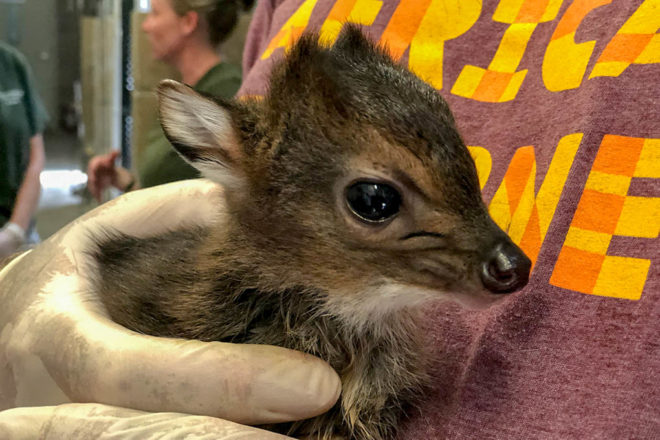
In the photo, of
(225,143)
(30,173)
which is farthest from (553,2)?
(30,173)

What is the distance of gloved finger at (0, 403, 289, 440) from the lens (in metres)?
1.02

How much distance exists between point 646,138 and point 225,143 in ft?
2.31

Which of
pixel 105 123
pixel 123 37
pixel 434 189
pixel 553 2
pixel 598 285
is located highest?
pixel 553 2

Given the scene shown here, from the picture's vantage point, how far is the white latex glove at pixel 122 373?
1.04 metres

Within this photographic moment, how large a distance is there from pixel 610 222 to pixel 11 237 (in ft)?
9.68

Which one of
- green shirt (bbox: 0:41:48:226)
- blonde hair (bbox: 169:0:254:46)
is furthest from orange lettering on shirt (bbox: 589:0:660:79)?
green shirt (bbox: 0:41:48:226)

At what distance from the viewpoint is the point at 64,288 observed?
51.2 inches

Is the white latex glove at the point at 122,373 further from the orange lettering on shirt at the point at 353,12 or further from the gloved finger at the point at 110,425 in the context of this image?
the orange lettering on shirt at the point at 353,12

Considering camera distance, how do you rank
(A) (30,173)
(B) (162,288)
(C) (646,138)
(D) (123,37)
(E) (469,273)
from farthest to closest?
1. (D) (123,37)
2. (A) (30,173)
3. (B) (162,288)
4. (C) (646,138)
5. (E) (469,273)

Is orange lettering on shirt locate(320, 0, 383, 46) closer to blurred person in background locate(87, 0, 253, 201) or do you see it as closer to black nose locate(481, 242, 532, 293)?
black nose locate(481, 242, 532, 293)

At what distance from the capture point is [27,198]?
344cm

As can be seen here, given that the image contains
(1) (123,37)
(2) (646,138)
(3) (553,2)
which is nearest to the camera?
(2) (646,138)

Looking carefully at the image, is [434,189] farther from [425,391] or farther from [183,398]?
[183,398]

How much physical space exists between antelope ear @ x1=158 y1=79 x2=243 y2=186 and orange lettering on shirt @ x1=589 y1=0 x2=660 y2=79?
644mm
